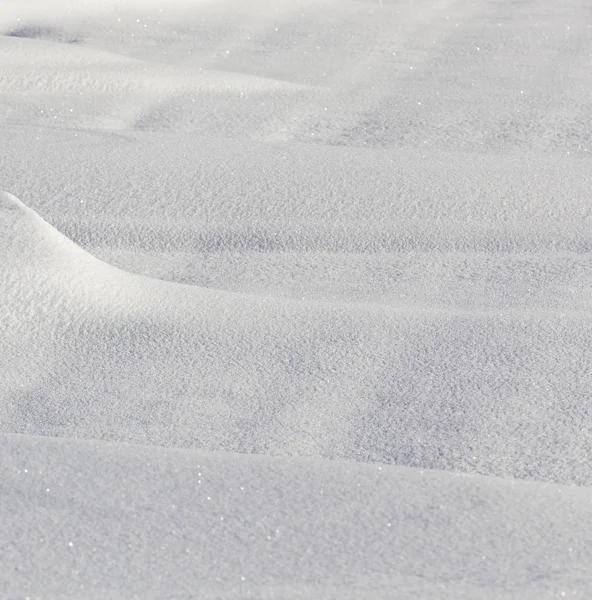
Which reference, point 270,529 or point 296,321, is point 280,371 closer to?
point 296,321

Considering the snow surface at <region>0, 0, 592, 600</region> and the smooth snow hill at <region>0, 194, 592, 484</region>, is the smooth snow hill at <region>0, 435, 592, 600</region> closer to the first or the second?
the snow surface at <region>0, 0, 592, 600</region>

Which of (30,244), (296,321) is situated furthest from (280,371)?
(30,244)

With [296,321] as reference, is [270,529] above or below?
above

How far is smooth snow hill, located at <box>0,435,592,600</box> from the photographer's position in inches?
42.8

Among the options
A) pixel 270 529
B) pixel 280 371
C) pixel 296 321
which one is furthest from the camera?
pixel 296 321

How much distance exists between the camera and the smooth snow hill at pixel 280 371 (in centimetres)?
153

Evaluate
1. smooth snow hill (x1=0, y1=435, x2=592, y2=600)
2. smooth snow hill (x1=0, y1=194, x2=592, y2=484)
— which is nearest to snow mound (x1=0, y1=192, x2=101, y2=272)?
smooth snow hill (x1=0, y1=194, x2=592, y2=484)

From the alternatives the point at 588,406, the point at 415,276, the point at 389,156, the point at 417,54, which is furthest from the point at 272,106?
the point at 588,406

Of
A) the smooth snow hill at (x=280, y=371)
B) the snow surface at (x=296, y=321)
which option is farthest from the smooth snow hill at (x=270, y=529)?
the smooth snow hill at (x=280, y=371)

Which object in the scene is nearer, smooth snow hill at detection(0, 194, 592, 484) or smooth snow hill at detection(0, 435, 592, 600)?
smooth snow hill at detection(0, 435, 592, 600)

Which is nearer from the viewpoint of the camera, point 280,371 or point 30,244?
point 280,371

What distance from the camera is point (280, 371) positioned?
5.60 feet

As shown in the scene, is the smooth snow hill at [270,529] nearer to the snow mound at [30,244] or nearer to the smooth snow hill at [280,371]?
the smooth snow hill at [280,371]

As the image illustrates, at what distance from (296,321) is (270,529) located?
2.30ft
